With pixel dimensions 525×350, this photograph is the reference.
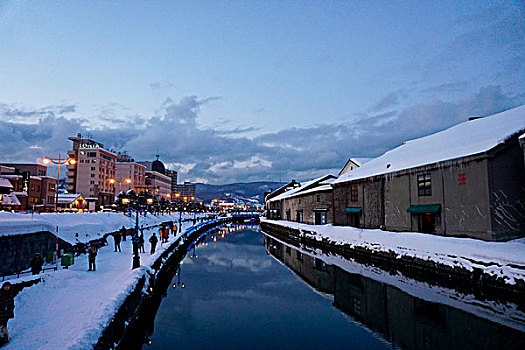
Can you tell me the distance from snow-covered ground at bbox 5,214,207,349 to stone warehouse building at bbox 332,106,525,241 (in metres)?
21.0

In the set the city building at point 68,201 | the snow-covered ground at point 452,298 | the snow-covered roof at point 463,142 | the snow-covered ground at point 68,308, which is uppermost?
the snow-covered roof at point 463,142

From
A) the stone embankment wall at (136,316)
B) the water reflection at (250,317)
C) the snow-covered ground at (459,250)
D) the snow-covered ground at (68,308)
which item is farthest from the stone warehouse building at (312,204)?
the snow-covered ground at (68,308)

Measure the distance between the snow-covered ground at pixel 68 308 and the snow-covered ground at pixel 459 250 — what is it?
1690cm

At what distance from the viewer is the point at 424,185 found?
2772 centimetres

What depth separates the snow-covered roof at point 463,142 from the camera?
23.0 metres

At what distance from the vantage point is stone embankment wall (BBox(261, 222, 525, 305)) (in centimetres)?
1623

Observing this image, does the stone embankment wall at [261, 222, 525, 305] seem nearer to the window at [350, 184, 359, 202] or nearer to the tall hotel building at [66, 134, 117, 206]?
the window at [350, 184, 359, 202]

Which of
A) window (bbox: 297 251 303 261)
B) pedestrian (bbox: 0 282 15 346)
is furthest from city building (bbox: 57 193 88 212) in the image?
pedestrian (bbox: 0 282 15 346)

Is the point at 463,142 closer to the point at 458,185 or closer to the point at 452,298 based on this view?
the point at 458,185

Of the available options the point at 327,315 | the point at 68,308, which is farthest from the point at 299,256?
the point at 68,308

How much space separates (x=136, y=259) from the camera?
1738 cm

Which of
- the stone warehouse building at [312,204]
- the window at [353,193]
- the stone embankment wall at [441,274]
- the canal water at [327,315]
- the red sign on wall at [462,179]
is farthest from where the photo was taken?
the stone warehouse building at [312,204]

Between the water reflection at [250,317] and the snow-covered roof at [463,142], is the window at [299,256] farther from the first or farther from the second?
the snow-covered roof at [463,142]

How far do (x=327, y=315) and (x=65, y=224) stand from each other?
69.6 feet
